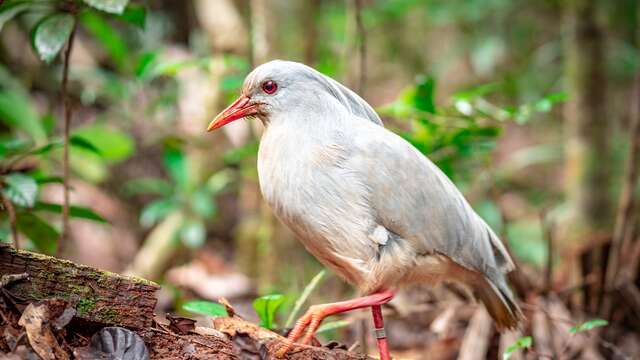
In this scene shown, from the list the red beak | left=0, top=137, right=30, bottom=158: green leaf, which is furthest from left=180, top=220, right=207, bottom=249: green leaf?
the red beak

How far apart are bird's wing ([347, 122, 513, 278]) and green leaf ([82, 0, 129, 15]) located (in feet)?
3.86

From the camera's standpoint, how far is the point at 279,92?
11.9 ft

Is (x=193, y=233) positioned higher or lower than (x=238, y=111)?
lower

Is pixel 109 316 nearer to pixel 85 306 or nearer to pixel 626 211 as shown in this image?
pixel 85 306

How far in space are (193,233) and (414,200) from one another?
Result: 3495 millimetres

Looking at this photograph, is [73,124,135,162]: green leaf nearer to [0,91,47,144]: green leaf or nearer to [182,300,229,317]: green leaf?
[0,91,47,144]: green leaf

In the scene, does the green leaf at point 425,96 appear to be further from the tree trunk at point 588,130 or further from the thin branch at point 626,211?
the tree trunk at point 588,130

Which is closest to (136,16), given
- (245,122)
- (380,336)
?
(380,336)

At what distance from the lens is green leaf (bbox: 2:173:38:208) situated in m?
3.70

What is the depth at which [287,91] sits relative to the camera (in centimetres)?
362

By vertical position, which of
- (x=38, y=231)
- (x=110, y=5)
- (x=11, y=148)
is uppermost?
(x=110, y=5)

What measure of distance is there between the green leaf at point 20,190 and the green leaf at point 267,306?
3.83 ft

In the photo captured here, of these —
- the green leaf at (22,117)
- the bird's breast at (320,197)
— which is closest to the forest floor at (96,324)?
the bird's breast at (320,197)

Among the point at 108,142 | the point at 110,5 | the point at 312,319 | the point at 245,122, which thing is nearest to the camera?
the point at 312,319
